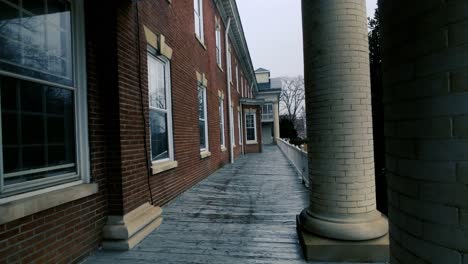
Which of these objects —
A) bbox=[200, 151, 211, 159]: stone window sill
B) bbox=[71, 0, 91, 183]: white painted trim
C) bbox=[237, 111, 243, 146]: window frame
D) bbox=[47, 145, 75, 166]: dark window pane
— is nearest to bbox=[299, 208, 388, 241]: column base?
bbox=[71, 0, 91, 183]: white painted trim

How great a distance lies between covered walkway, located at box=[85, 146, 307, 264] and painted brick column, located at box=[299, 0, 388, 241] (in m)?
0.72

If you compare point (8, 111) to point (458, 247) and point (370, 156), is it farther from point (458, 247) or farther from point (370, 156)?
point (370, 156)

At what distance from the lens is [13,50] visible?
8.64 feet

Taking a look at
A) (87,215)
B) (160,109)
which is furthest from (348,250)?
(160,109)

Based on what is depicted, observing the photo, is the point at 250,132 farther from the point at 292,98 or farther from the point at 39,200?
the point at 292,98

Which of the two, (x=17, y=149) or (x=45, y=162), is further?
(x=45, y=162)

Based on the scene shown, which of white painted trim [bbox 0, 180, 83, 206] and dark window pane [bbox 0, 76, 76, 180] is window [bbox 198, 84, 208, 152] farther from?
white painted trim [bbox 0, 180, 83, 206]

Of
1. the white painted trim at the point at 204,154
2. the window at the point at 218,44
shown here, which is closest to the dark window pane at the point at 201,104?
the white painted trim at the point at 204,154

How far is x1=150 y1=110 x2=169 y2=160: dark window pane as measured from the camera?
17.7 ft

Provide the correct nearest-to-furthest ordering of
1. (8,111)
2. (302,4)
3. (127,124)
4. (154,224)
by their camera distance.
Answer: (8,111) → (302,4) → (127,124) → (154,224)

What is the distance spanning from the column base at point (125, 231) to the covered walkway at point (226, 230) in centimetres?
9

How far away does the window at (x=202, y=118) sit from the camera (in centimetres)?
902

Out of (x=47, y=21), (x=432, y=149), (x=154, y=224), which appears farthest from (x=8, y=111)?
(x=432, y=149)

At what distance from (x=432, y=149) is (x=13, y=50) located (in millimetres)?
3217
